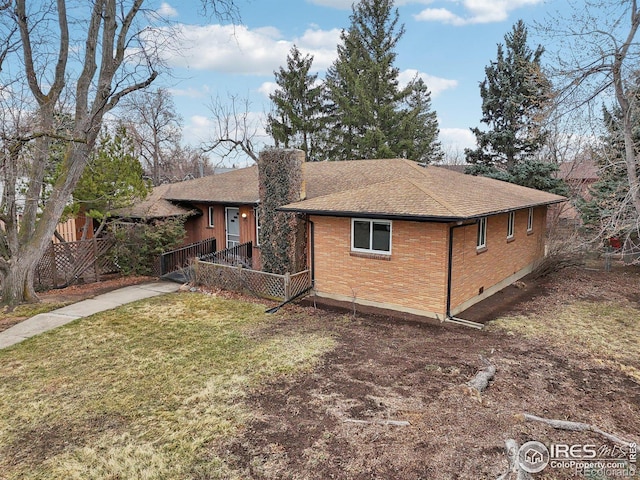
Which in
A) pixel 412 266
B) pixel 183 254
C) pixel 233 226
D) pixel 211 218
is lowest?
pixel 183 254

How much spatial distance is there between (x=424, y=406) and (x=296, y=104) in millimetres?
28267

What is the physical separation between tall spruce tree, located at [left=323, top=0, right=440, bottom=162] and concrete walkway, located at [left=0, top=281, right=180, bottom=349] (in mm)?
18106

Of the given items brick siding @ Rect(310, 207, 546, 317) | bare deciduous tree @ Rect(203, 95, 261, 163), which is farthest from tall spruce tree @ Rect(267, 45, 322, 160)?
brick siding @ Rect(310, 207, 546, 317)

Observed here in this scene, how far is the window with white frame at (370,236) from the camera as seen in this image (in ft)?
33.5

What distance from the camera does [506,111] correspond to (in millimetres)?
22266

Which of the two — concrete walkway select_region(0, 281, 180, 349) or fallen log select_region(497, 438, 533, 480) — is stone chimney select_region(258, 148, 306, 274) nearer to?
concrete walkway select_region(0, 281, 180, 349)

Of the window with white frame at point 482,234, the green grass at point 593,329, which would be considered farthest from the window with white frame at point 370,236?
the green grass at point 593,329

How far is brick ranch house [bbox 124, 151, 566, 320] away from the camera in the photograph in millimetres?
9461

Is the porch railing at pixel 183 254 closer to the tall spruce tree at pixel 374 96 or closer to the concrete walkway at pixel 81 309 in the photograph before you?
the concrete walkway at pixel 81 309

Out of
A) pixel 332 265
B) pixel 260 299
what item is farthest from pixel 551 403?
pixel 260 299

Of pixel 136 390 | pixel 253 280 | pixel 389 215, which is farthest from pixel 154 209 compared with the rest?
pixel 136 390

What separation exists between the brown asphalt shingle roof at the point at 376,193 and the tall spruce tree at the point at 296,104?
39.8 feet

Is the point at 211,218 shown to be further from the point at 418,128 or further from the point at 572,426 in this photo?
the point at 418,128

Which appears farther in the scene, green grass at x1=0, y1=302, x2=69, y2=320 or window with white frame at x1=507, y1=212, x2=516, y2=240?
window with white frame at x1=507, y1=212, x2=516, y2=240
